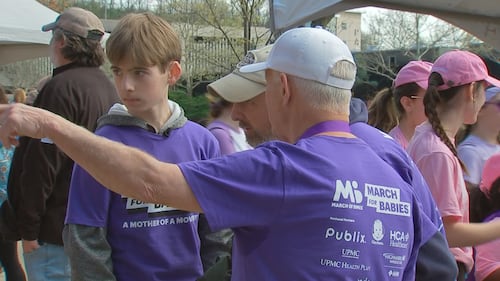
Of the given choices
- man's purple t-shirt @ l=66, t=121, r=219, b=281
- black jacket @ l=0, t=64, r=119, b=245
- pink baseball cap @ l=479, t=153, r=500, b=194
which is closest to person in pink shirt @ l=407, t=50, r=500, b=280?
pink baseball cap @ l=479, t=153, r=500, b=194

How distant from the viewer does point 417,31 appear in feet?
108

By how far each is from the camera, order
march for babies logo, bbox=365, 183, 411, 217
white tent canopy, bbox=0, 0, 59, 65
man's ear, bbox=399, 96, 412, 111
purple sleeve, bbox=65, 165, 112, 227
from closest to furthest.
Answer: march for babies logo, bbox=365, 183, 411, 217 < purple sleeve, bbox=65, 165, 112, 227 < man's ear, bbox=399, 96, 412, 111 < white tent canopy, bbox=0, 0, 59, 65

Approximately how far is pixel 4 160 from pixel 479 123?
4.14 meters

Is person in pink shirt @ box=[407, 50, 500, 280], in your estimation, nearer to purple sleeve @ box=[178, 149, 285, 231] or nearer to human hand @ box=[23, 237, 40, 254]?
purple sleeve @ box=[178, 149, 285, 231]

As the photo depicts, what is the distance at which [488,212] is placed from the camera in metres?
2.96

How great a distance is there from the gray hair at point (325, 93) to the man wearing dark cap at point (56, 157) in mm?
1807

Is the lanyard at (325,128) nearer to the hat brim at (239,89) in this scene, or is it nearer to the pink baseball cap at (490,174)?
the hat brim at (239,89)

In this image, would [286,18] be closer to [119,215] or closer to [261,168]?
[119,215]

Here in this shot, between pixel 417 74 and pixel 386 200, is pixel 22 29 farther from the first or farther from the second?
pixel 386 200

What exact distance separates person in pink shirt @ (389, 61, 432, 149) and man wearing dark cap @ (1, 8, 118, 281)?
64.8 inches

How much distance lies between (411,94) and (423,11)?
110cm

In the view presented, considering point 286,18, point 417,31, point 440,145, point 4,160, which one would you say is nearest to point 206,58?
point 417,31

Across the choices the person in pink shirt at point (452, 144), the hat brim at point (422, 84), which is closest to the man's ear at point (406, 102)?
the hat brim at point (422, 84)

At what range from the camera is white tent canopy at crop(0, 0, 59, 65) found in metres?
7.11
